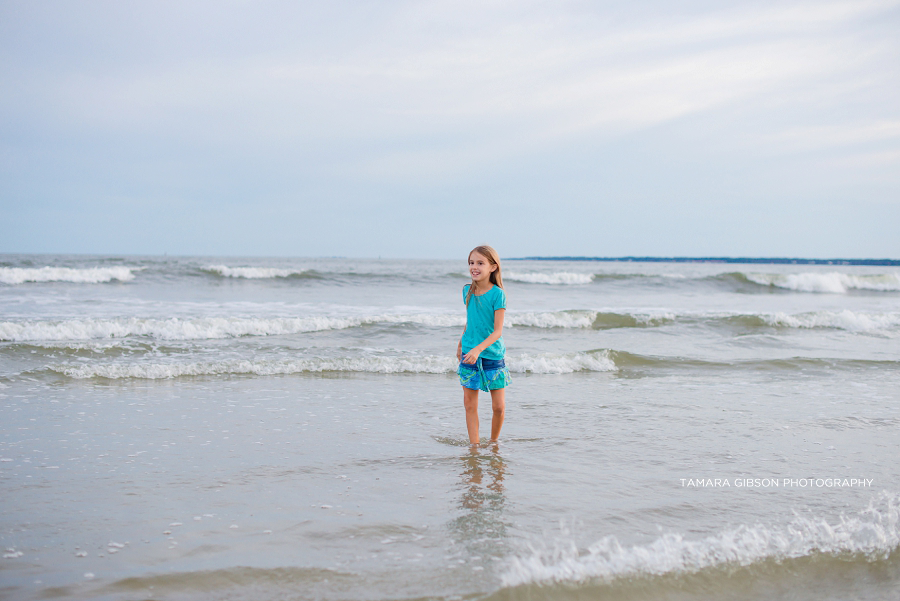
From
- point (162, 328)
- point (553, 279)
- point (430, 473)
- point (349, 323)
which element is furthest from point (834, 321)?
point (553, 279)

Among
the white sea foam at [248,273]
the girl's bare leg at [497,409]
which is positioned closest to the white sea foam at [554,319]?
the girl's bare leg at [497,409]

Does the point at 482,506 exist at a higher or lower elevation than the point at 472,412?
lower

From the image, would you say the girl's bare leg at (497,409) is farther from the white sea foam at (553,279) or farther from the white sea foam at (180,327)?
the white sea foam at (553,279)

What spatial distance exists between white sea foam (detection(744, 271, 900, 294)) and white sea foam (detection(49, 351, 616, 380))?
29.0 meters

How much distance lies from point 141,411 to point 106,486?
258 cm

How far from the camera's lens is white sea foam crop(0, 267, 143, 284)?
25016mm

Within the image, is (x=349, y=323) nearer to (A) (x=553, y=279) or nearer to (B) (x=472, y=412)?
(B) (x=472, y=412)

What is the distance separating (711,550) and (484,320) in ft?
7.91

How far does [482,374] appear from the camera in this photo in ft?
17.0

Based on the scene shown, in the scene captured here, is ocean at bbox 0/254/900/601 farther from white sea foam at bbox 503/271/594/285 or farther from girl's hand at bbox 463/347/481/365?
white sea foam at bbox 503/271/594/285

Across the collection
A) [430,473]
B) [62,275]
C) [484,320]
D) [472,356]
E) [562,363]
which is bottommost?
[562,363]

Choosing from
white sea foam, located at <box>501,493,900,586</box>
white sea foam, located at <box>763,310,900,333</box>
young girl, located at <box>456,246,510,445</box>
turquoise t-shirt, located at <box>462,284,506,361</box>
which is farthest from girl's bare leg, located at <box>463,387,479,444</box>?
white sea foam, located at <box>763,310,900,333</box>

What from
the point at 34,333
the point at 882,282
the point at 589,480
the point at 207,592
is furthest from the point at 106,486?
the point at 882,282

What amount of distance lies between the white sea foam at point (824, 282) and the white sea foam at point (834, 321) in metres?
18.8
